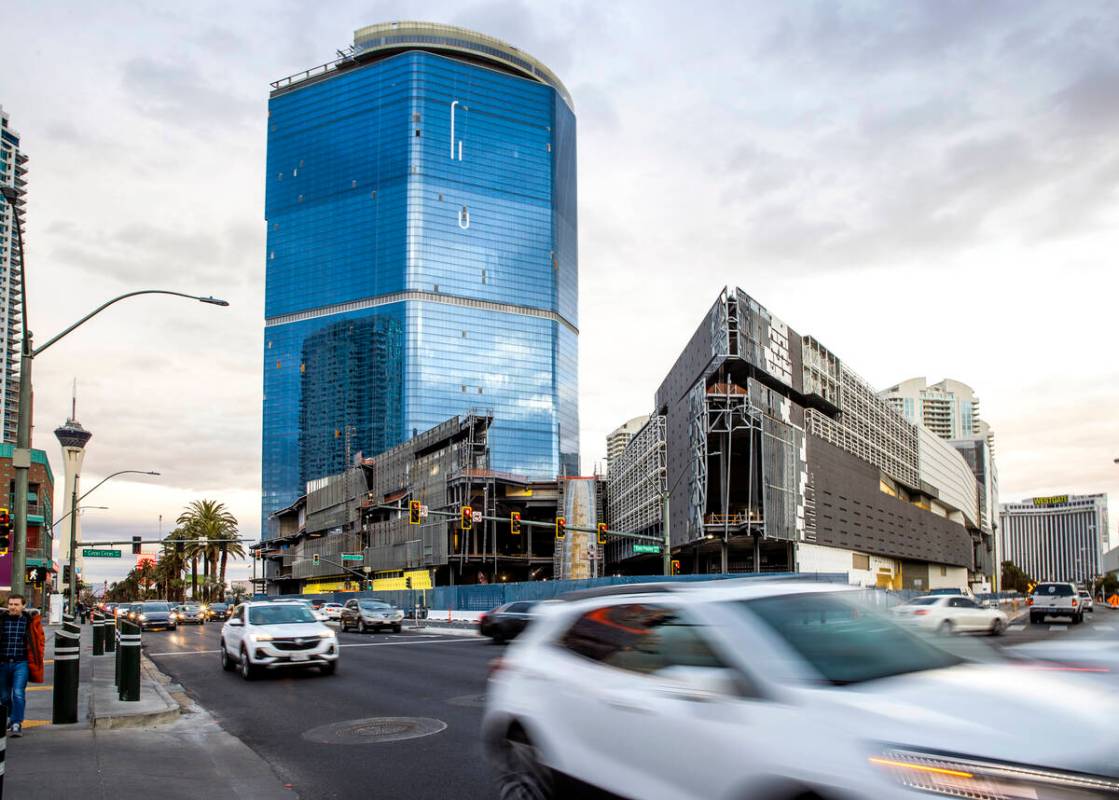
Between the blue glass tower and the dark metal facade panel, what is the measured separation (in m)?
83.1

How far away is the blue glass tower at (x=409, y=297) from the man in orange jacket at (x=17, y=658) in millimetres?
163301

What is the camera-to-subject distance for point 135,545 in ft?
187

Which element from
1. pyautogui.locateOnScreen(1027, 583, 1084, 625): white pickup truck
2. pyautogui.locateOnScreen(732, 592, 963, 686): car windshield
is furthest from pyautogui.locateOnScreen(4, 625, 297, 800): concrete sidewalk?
pyautogui.locateOnScreen(1027, 583, 1084, 625): white pickup truck

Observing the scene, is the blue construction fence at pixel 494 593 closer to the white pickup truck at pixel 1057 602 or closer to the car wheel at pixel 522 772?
the white pickup truck at pixel 1057 602

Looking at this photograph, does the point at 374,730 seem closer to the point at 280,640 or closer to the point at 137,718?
the point at 137,718

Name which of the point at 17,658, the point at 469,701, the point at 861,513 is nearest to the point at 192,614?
the point at 469,701

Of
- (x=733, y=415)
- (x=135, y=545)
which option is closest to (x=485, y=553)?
(x=733, y=415)

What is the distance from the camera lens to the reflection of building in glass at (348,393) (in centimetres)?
17825

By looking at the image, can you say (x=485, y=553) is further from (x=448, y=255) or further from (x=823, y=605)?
(x=823, y=605)

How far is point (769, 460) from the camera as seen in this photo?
246 feet

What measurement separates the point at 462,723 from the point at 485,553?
3894 inches

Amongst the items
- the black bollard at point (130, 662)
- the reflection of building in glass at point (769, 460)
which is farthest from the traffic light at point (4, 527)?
the reflection of building in glass at point (769, 460)

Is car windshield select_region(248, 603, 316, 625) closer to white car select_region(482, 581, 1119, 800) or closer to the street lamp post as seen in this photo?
the street lamp post

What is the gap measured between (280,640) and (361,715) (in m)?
6.40
